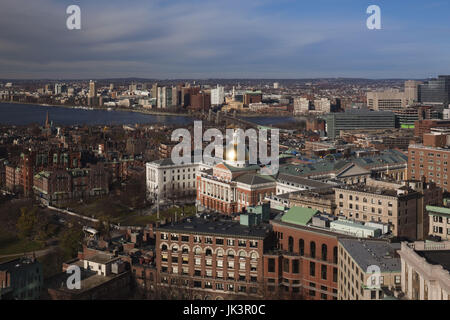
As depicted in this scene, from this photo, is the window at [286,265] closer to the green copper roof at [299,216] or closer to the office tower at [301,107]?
the green copper roof at [299,216]

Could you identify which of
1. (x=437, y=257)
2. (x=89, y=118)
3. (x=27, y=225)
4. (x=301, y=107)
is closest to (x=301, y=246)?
(x=437, y=257)

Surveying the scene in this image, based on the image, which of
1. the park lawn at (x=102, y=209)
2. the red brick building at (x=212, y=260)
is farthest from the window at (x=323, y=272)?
the park lawn at (x=102, y=209)

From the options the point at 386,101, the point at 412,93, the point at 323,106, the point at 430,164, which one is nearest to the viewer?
the point at 430,164

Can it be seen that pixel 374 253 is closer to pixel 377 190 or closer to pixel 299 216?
pixel 299 216

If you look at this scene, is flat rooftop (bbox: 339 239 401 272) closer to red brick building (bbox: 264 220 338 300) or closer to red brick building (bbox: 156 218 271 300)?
red brick building (bbox: 264 220 338 300)

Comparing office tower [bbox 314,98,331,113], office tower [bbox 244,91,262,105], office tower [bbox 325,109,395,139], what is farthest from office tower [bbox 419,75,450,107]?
office tower [bbox 244,91,262,105]
